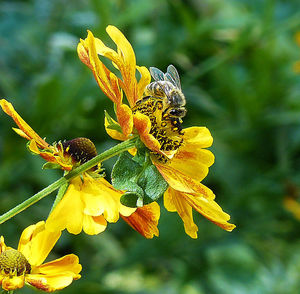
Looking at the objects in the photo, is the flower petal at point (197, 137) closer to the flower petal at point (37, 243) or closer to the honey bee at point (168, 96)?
the honey bee at point (168, 96)

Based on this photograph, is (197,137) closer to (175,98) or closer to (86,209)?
(175,98)

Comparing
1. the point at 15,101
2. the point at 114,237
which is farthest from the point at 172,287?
the point at 15,101

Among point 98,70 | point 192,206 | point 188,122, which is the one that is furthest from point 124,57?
point 188,122

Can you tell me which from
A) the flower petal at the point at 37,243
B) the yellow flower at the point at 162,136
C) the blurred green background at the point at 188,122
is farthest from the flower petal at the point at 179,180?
the blurred green background at the point at 188,122

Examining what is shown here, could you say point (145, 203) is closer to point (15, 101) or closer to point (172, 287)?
point (15, 101)

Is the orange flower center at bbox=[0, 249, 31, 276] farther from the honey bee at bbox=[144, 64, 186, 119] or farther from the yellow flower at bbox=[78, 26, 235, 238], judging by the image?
the honey bee at bbox=[144, 64, 186, 119]

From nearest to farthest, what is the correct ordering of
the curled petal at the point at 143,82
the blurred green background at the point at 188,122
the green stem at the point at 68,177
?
the green stem at the point at 68,177
the curled petal at the point at 143,82
the blurred green background at the point at 188,122

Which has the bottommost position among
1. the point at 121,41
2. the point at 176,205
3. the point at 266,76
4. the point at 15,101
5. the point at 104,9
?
the point at 266,76
